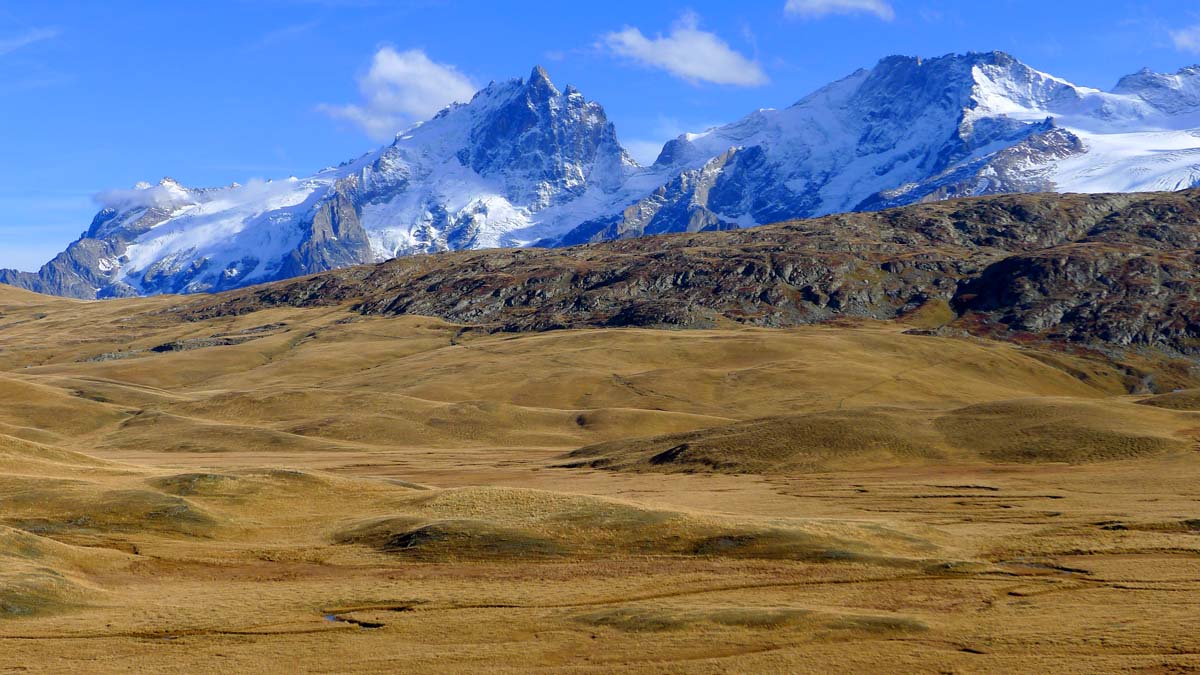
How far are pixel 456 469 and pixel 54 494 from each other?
51.2 m

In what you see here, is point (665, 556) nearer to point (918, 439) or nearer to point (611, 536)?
point (611, 536)

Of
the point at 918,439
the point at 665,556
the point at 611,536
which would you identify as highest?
the point at 918,439

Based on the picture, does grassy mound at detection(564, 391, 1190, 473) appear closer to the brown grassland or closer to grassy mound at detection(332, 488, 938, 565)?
the brown grassland

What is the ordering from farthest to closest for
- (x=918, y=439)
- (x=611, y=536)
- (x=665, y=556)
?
(x=918, y=439), (x=611, y=536), (x=665, y=556)

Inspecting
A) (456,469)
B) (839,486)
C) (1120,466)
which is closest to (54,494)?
(456,469)

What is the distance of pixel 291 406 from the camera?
192 m

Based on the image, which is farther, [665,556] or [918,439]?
[918,439]

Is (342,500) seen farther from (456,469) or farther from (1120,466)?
(1120,466)

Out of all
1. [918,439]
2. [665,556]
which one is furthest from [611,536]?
[918,439]

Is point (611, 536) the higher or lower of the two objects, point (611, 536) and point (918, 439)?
the lower

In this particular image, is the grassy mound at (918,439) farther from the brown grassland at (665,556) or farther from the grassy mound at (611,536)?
the grassy mound at (611,536)

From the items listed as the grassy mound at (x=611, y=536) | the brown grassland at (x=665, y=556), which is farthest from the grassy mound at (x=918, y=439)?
the grassy mound at (x=611, y=536)

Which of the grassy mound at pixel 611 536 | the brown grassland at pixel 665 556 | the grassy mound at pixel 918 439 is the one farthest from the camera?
the grassy mound at pixel 918 439

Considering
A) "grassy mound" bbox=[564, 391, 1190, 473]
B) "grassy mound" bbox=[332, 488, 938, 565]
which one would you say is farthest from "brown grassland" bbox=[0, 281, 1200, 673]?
"grassy mound" bbox=[564, 391, 1190, 473]
